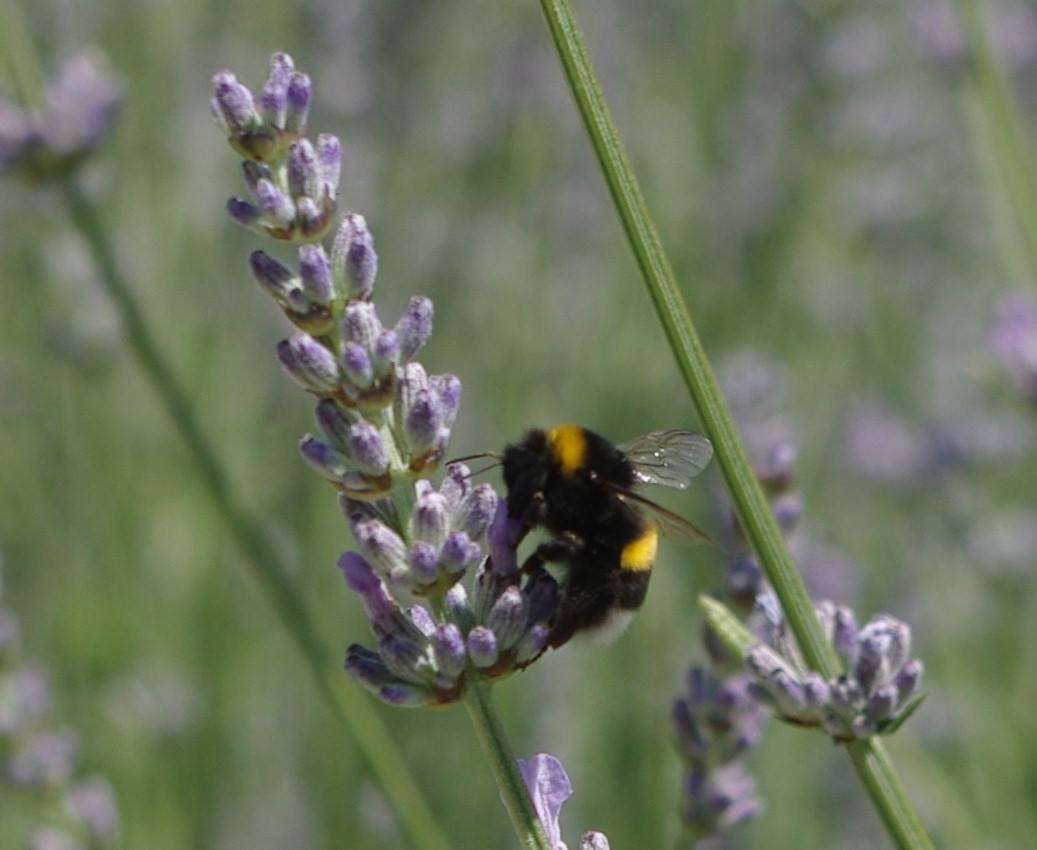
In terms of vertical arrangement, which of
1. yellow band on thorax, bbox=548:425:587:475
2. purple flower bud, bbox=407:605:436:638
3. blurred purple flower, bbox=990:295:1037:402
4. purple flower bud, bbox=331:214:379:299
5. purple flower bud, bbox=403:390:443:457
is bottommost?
blurred purple flower, bbox=990:295:1037:402

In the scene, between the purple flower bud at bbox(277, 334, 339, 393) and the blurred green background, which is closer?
the purple flower bud at bbox(277, 334, 339, 393)

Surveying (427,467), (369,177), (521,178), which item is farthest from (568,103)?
(427,467)

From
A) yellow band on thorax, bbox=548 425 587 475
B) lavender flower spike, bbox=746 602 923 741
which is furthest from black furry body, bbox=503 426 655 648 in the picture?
lavender flower spike, bbox=746 602 923 741

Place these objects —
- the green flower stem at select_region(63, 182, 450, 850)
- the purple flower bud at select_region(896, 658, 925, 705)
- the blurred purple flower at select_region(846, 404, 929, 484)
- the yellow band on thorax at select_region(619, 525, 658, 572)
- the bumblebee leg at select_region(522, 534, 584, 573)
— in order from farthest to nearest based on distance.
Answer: the blurred purple flower at select_region(846, 404, 929, 484)
the green flower stem at select_region(63, 182, 450, 850)
the yellow band on thorax at select_region(619, 525, 658, 572)
the bumblebee leg at select_region(522, 534, 584, 573)
the purple flower bud at select_region(896, 658, 925, 705)

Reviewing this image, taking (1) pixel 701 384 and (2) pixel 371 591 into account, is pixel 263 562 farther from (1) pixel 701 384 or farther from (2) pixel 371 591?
(1) pixel 701 384

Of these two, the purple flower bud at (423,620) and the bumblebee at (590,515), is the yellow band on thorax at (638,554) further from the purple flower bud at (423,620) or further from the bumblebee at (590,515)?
the purple flower bud at (423,620)

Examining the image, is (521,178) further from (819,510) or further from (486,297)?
(819,510)

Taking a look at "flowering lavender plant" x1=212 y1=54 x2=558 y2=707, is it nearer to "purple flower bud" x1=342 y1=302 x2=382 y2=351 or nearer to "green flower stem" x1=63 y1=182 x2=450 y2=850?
"purple flower bud" x1=342 y1=302 x2=382 y2=351
